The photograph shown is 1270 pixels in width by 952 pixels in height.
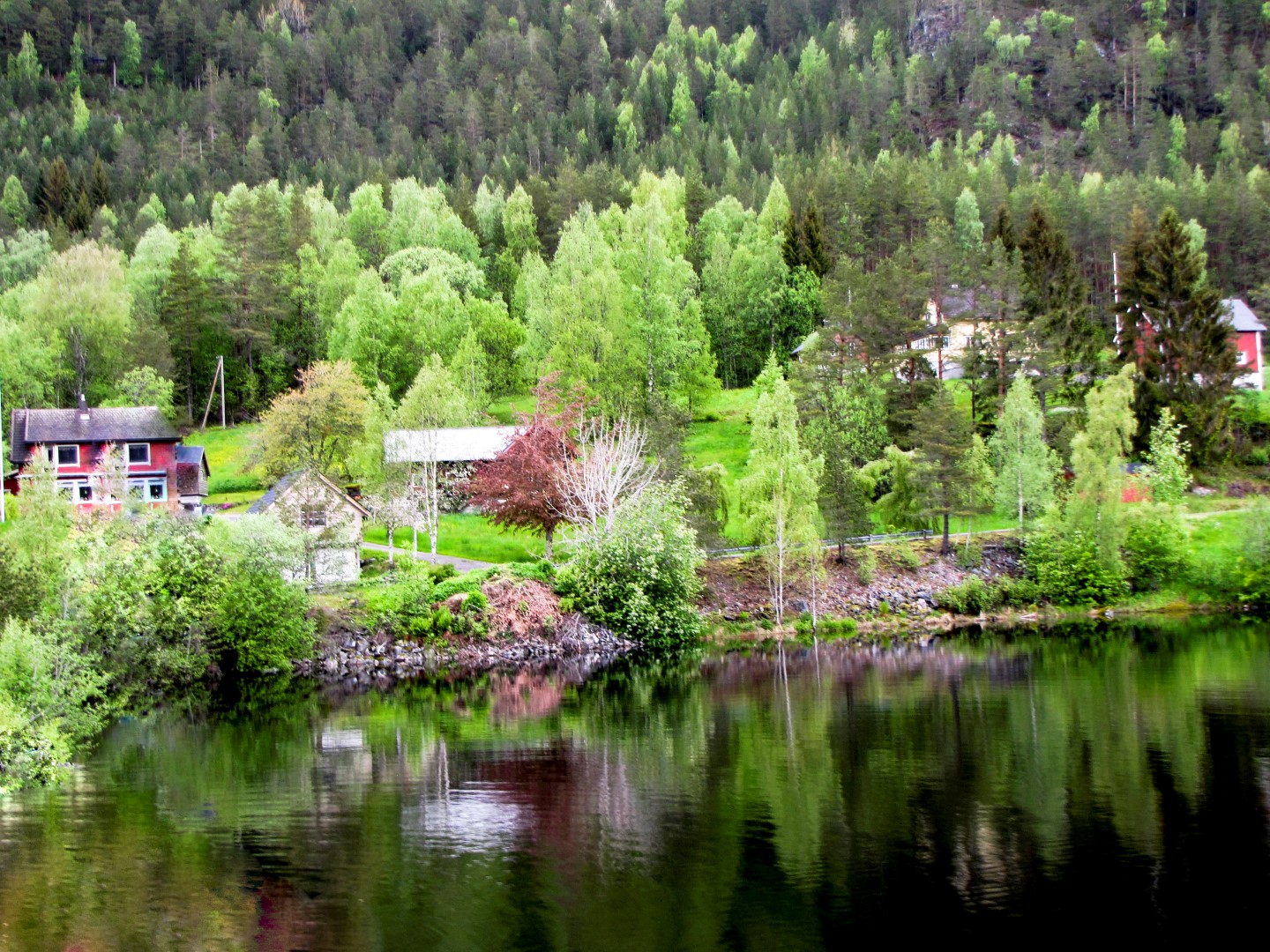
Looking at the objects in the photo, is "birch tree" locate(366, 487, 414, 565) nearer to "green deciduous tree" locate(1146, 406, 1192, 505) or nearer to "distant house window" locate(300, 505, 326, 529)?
"distant house window" locate(300, 505, 326, 529)

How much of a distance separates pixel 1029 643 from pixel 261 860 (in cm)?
3684

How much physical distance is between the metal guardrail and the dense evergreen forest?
9.95 m

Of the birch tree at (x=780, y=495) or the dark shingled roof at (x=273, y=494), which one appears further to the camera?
the dark shingled roof at (x=273, y=494)

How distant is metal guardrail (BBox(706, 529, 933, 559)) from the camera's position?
6438 centimetres

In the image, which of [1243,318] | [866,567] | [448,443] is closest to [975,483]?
[866,567]

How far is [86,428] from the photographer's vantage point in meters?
77.2

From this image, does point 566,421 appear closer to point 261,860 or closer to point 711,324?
point 711,324

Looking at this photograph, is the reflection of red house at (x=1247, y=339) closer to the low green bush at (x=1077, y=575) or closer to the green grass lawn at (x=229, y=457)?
the low green bush at (x=1077, y=575)

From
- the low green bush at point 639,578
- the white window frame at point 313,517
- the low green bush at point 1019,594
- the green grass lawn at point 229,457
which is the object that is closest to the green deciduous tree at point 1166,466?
the low green bush at point 1019,594

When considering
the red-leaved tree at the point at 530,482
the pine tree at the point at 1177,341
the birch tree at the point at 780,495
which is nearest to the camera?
the birch tree at the point at 780,495

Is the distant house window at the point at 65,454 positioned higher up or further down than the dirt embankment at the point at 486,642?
higher up

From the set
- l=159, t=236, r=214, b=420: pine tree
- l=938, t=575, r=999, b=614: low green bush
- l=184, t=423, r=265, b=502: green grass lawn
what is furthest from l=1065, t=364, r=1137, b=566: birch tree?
l=159, t=236, r=214, b=420: pine tree

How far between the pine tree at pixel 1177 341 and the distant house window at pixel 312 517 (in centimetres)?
4560

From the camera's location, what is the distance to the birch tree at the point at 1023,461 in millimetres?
65750
